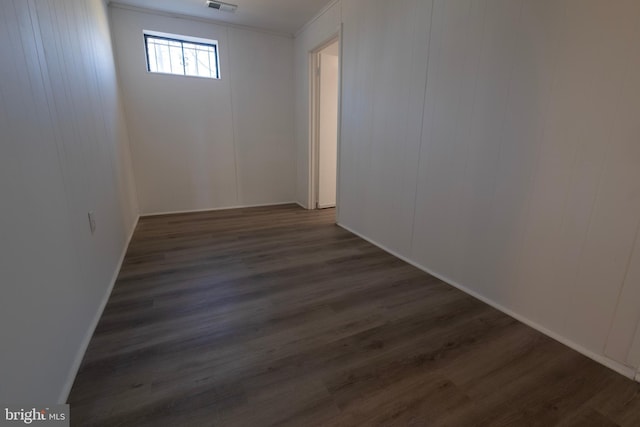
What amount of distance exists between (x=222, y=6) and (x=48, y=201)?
322 centimetres

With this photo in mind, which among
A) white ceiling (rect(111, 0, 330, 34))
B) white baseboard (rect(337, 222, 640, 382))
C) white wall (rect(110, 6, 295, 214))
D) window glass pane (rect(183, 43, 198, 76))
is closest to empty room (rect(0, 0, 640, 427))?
white baseboard (rect(337, 222, 640, 382))

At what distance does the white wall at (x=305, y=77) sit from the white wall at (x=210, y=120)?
19 cm

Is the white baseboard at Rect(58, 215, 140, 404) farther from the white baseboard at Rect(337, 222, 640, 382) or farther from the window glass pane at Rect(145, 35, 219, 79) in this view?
the window glass pane at Rect(145, 35, 219, 79)

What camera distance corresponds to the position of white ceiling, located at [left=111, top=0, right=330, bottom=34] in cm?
328

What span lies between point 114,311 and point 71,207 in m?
0.75

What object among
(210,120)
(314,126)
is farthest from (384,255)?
(210,120)

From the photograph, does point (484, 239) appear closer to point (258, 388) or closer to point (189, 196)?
point (258, 388)

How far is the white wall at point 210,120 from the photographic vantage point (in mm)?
3676

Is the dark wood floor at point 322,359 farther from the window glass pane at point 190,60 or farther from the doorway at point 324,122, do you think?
the window glass pane at point 190,60

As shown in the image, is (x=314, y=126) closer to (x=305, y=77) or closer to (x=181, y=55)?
(x=305, y=77)

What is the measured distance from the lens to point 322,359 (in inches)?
56.9

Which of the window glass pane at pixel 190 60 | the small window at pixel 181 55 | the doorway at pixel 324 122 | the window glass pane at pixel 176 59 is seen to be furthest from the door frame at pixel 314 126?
the window glass pane at pixel 176 59

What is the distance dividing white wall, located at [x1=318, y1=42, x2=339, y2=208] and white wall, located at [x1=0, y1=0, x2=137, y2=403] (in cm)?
266

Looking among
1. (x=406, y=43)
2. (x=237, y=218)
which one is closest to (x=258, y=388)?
(x=406, y=43)
